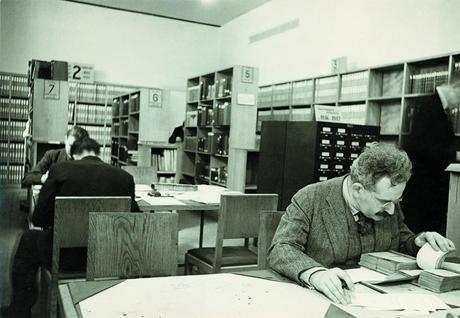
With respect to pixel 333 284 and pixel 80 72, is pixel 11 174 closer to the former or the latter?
pixel 80 72

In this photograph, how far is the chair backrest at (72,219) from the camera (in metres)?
2.26

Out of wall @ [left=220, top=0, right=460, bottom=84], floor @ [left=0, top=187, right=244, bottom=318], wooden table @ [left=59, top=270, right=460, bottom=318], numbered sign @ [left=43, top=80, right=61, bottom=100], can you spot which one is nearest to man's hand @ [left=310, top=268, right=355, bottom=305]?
wooden table @ [left=59, top=270, right=460, bottom=318]

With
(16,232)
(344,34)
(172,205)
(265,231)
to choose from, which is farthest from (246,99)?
(265,231)

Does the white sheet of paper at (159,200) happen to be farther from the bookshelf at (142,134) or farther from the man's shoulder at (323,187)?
the bookshelf at (142,134)

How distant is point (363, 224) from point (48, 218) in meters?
1.75

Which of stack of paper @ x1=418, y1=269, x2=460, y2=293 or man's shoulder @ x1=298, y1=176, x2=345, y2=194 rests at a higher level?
man's shoulder @ x1=298, y1=176, x2=345, y2=194

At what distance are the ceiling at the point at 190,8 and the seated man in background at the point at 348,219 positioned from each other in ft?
22.1

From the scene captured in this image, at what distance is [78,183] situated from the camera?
266 cm

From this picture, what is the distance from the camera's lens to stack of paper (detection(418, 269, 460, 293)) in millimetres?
1499

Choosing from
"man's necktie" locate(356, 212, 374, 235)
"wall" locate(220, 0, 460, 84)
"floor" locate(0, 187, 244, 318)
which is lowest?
"floor" locate(0, 187, 244, 318)

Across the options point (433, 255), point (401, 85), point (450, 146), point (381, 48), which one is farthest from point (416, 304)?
point (381, 48)

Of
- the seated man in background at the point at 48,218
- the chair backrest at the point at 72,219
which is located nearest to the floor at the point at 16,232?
the seated man in background at the point at 48,218

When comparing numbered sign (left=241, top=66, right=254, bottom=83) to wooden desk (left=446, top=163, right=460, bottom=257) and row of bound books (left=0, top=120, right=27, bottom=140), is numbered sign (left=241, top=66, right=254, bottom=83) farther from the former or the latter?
row of bound books (left=0, top=120, right=27, bottom=140)

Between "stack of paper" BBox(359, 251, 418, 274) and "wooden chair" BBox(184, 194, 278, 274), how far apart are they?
1076 millimetres
